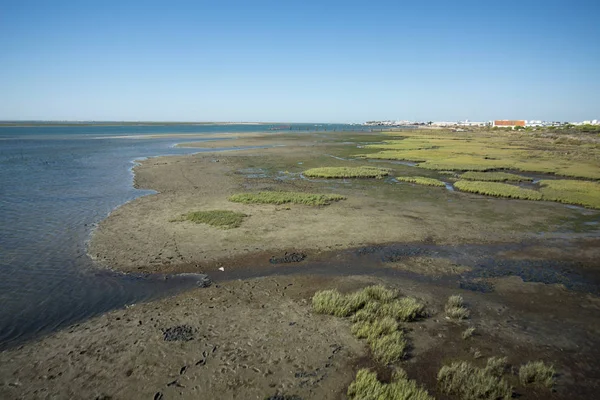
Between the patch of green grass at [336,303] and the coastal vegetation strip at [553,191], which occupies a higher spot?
the coastal vegetation strip at [553,191]

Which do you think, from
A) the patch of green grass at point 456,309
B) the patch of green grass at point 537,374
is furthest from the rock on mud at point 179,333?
the patch of green grass at point 537,374

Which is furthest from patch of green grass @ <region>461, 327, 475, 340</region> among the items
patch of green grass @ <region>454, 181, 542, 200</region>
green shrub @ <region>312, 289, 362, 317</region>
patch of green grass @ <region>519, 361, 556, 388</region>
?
patch of green grass @ <region>454, 181, 542, 200</region>

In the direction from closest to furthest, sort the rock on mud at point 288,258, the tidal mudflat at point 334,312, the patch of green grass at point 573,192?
1. the tidal mudflat at point 334,312
2. the rock on mud at point 288,258
3. the patch of green grass at point 573,192

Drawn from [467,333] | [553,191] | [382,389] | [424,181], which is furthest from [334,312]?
[553,191]

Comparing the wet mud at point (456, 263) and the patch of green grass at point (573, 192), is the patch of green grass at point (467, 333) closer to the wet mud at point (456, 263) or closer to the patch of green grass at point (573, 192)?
the wet mud at point (456, 263)

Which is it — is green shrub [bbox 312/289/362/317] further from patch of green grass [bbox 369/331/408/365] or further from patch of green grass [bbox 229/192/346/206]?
patch of green grass [bbox 229/192/346/206]

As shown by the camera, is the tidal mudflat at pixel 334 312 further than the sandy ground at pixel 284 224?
No

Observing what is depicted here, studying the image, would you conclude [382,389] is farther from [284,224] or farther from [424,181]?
[424,181]

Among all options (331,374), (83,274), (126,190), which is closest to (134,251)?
(83,274)
